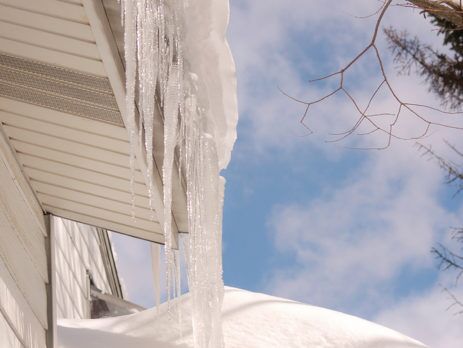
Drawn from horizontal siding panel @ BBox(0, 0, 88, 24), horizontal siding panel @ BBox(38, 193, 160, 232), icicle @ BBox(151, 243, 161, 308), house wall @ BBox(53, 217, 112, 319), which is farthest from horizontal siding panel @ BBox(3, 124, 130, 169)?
house wall @ BBox(53, 217, 112, 319)

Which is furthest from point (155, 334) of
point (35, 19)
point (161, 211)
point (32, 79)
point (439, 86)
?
point (439, 86)

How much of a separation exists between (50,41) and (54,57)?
0.07m

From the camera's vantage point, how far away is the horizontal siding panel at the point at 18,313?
275 cm

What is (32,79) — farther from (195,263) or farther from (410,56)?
(410,56)

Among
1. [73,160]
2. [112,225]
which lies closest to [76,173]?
[73,160]

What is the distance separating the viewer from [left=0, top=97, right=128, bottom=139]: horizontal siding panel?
2.78m

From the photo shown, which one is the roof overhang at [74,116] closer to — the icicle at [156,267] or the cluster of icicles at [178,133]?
the cluster of icicles at [178,133]

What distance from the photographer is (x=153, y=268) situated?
3.81 meters

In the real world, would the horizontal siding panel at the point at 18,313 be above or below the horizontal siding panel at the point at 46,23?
below

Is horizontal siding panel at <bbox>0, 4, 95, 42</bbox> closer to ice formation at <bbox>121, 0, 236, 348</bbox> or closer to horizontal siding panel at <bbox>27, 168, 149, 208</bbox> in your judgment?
ice formation at <bbox>121, 0, 236, 348</bbox>

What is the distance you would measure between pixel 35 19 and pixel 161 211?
98cm

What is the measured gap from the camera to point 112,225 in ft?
11.5

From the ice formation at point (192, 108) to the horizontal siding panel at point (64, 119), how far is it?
5.9 inches

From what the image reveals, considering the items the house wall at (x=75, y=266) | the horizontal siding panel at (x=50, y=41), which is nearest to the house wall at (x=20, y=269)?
the horizontal siding panel at (x=50, y=41)
